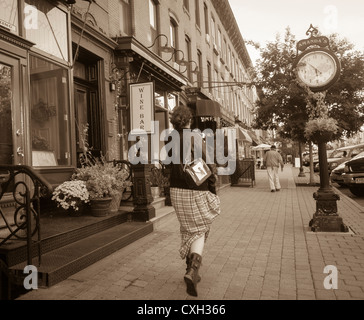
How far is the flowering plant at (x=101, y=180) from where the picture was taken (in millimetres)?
6309

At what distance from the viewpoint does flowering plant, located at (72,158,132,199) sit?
248 inches

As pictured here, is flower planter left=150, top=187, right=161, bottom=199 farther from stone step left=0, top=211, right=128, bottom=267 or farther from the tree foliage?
the tree foliage

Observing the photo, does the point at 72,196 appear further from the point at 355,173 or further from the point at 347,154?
the point at 347,154

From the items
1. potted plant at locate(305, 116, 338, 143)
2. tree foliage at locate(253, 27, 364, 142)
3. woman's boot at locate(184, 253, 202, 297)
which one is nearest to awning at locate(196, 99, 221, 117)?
tree foliage at locate(253, 27, 364, 142)

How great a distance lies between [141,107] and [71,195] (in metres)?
3.55

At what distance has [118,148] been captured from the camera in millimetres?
9664

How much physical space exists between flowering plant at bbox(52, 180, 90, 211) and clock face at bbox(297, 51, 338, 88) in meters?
4.59

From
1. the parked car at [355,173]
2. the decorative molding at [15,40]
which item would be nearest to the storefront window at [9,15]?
the decorative molding at [15,40]

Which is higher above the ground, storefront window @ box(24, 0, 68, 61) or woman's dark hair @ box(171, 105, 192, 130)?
storefront window @ box(24, 0, 68, 61)

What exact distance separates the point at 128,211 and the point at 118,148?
118 inches

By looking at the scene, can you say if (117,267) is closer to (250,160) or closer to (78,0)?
(78,0)

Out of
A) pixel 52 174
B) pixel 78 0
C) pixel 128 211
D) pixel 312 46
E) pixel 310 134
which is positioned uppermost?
pixel 78 0

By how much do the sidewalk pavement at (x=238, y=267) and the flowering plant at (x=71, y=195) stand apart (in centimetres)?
114
